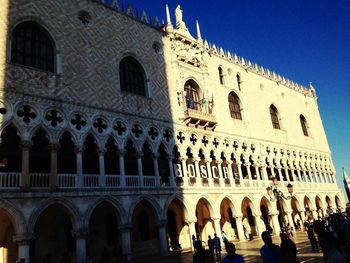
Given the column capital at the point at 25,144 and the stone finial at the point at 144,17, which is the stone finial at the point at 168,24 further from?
the column capital at the point at 25,144

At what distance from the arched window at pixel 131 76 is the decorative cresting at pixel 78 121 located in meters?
3.35

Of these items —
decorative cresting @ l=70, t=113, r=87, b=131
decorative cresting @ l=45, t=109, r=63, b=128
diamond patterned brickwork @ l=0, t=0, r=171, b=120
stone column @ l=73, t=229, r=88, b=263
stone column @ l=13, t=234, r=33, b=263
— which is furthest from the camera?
decorative cresting @ l=70, t=113, r=87, b=131

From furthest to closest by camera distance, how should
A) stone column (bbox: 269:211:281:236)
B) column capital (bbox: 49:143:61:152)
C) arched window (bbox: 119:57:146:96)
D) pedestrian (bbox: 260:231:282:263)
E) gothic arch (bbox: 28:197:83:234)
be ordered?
stone column (bbox: 269:211:281:236) → arched window (bbox: 119:57:146:96) → column capital (bbox: 49:143:61:152) → gothic arch (bbox: 28:197:83:234) → pedestrian (bbox: 260:231:282:263)

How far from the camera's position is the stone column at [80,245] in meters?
11.6

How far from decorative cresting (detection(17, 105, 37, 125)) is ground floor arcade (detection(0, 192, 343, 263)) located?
112 inches

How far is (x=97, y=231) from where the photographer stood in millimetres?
14852

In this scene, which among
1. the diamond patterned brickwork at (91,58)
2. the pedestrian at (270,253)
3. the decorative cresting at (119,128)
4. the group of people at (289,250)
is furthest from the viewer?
Result: the decorative cresting at (119,128)

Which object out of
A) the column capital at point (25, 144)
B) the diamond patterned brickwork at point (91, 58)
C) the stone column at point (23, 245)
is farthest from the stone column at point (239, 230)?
the column capital at point (25, 144)

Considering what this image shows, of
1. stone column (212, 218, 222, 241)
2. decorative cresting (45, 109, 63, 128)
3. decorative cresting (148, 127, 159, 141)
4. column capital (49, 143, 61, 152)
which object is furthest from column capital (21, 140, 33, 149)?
stone column (212, 218, 222, 241)

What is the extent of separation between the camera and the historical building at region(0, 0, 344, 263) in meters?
12.0

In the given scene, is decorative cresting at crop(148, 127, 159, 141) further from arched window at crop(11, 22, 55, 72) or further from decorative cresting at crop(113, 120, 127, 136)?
arched window at crop(11, 22, 55, 72)

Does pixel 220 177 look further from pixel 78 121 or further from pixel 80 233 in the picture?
pixel 80 233

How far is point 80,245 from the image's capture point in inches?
459

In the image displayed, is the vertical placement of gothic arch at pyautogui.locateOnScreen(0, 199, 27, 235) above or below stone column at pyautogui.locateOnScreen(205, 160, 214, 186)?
below
